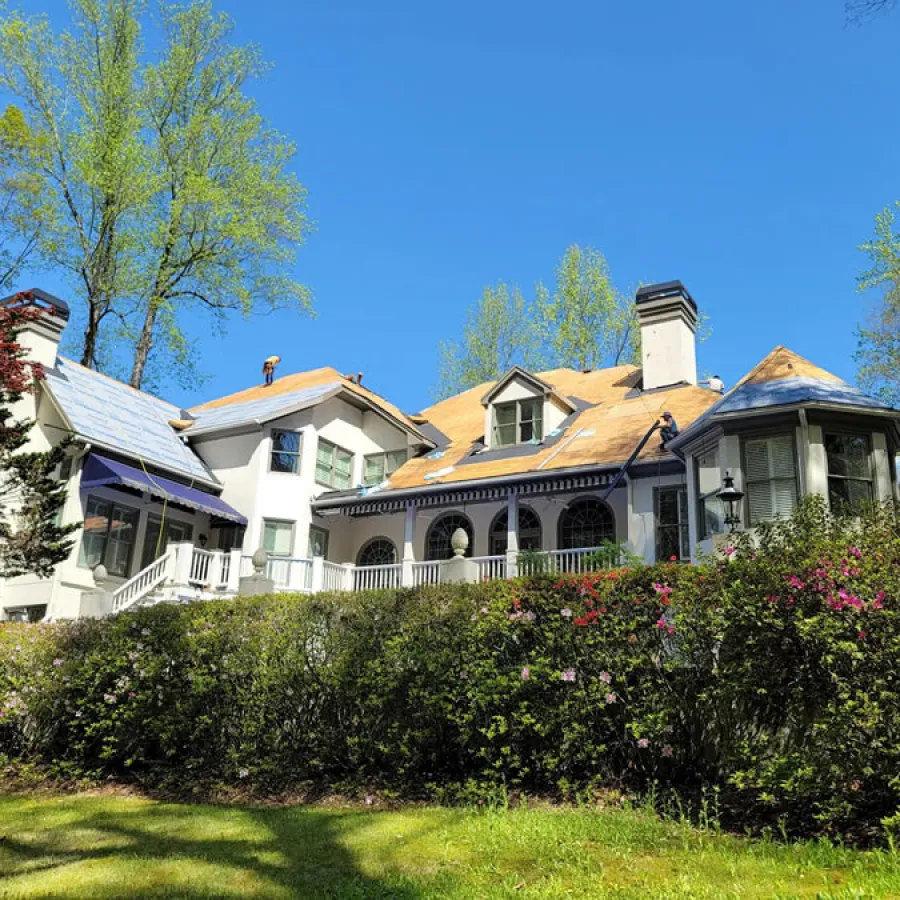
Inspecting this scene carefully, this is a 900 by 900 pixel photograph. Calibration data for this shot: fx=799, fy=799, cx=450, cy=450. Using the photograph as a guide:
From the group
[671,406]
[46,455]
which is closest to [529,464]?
[671,406]

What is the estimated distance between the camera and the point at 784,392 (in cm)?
1444

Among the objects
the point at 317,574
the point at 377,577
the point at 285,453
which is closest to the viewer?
the point at 317,574

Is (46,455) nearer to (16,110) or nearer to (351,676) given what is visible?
(351,676)

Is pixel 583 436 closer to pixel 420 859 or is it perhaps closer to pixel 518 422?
pixel 518 422

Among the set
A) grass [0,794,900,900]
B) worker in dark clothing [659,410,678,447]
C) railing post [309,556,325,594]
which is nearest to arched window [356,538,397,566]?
railing post [309,556,325,594]

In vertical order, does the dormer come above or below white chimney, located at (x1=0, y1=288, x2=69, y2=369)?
below

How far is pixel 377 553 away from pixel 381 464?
2.90 metres

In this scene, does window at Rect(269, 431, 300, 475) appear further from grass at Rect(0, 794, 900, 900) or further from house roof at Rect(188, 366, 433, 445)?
grass at Rect(0, 794, 900, 900)

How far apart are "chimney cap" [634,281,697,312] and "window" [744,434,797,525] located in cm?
812

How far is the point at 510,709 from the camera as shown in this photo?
27.1ft

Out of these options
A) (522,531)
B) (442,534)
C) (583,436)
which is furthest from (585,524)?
(442,534)

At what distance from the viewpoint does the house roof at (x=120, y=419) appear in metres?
19.8

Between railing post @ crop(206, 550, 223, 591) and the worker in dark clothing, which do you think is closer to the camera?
the worker in dark clothing

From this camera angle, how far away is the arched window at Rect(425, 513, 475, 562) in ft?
72.0
